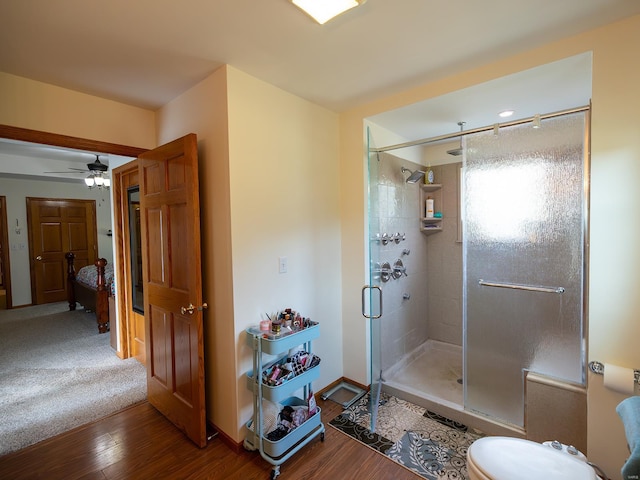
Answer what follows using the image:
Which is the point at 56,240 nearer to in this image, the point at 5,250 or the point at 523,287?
the point at 5,250

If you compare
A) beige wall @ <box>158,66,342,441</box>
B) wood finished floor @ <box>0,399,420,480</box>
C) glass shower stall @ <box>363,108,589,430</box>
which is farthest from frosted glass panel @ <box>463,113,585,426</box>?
beige wall @ <box>158,66,342,441</box>

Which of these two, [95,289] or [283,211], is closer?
[283,211]

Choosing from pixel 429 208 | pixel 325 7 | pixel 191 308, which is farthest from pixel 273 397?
pixel 429 208

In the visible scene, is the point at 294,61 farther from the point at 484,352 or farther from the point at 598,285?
the point at 484,352

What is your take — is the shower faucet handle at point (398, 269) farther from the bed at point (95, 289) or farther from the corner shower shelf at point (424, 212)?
the bed at point (95, 289)

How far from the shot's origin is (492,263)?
7.19 ft

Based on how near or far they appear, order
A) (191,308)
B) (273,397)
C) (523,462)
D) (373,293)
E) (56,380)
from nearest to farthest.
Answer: (523,462), (273,397), (191,308), (373,293), (56,380)

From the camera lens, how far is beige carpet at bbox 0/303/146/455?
2.31 meters

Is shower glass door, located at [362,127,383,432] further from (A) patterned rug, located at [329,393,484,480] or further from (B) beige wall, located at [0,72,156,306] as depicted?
(B) beige wall, located at [0,72,156,306]

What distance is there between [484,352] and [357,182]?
170cm

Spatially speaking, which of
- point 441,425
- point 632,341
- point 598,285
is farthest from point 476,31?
point 441,425

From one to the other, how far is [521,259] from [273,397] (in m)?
1.91

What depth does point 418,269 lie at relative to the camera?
140 inches

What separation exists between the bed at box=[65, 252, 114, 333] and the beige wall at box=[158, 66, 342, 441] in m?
2.61
